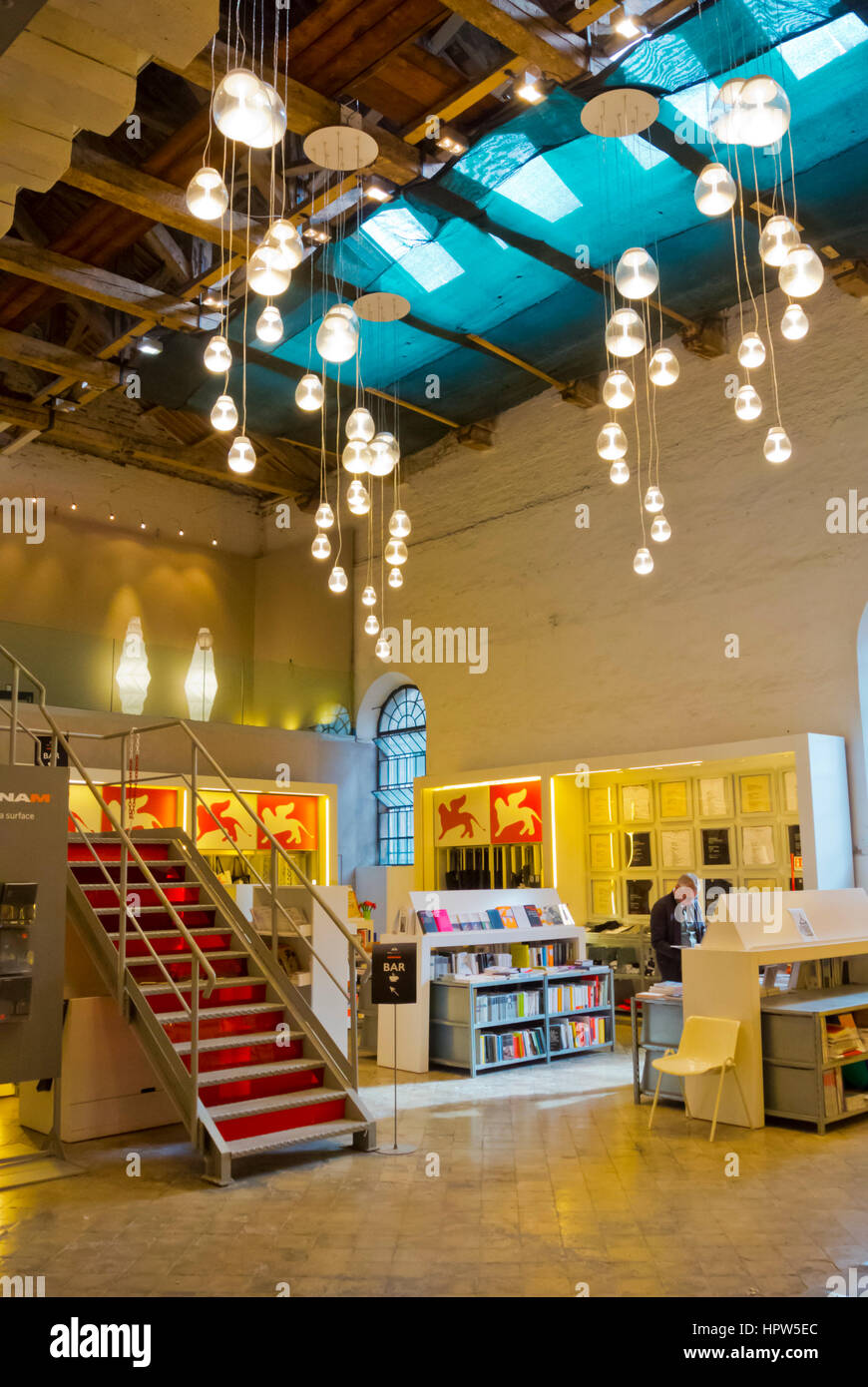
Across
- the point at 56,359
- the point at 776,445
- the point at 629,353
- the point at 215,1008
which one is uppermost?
the point at 56,359

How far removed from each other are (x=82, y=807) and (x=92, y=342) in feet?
17.7

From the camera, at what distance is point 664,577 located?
1209 centimetres

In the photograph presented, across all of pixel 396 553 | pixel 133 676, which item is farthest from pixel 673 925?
pixel 133 676

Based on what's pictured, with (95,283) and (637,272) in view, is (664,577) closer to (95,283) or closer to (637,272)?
(95,283)

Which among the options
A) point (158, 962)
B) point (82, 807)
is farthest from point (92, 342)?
point (158, 962)

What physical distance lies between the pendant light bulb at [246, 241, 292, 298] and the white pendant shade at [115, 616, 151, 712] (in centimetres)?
989

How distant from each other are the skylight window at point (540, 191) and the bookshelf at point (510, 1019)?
726cm

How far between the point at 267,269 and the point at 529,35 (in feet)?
12.7

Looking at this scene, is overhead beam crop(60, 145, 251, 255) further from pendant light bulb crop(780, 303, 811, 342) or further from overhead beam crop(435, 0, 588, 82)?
pendant light bulb crop(780, 303, 811, 342)

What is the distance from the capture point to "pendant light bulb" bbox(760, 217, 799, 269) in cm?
406

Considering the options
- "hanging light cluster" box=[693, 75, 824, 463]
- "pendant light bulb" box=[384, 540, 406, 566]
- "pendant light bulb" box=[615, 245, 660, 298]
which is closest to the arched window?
"pendant light bulb" box=[384, 540, 406, 566]

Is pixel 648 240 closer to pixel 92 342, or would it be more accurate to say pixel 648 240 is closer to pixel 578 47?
pixel 578 47

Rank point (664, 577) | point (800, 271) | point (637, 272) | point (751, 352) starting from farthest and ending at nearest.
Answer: point (664, 577), point (751, 352), point (637, 272), point (800, 271)
